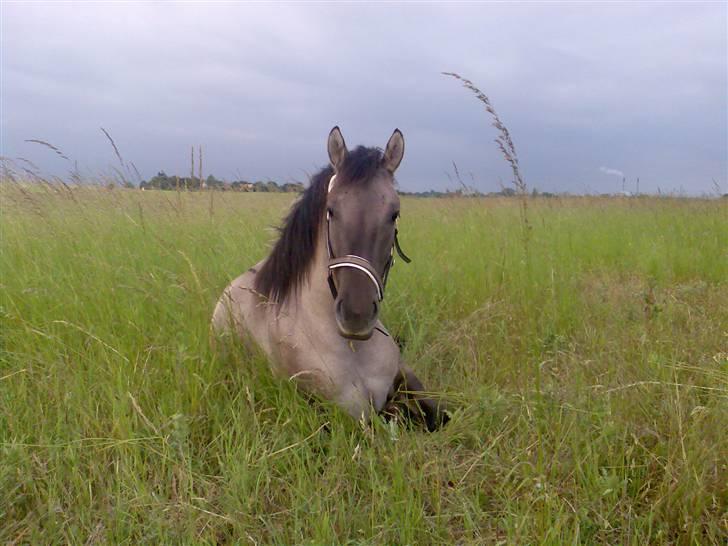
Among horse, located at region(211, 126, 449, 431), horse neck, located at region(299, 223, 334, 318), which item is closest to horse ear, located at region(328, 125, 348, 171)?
horse, located at region(211, 126, 449, 431)

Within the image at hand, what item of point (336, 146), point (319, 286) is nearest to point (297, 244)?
point (319, 286)

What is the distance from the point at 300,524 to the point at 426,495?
450mm

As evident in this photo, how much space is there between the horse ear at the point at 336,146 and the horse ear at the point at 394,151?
218 millimetres

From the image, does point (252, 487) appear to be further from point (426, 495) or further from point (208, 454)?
point (426, 495)

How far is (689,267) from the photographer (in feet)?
15.6

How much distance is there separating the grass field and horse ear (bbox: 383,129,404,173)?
0.75 m

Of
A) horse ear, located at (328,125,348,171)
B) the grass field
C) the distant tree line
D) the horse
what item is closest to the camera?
the grass field

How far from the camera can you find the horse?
2.03m

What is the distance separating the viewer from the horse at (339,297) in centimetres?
203

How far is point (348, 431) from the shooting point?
7.06 ft

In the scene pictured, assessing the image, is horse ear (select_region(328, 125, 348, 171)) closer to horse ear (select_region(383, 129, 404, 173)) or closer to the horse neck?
horse ear (select_region(383, 129, 404, 173))

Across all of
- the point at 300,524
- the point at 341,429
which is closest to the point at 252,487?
the point at 300,524

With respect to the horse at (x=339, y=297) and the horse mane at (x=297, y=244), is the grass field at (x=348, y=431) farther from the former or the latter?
the horse mane at (x=297, y=244)

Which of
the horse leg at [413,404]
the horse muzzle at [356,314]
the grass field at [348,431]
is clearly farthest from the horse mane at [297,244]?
the horse leg at [413,404]
